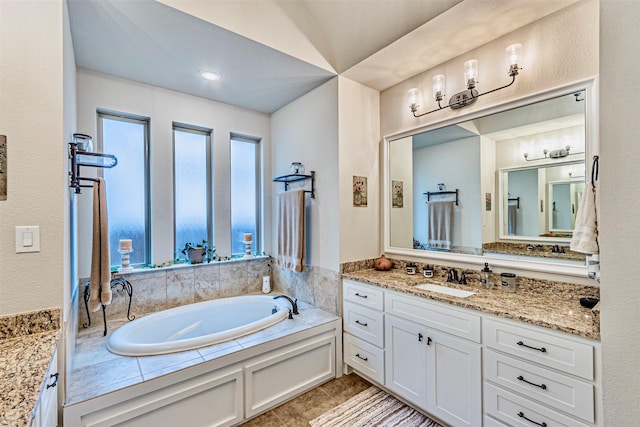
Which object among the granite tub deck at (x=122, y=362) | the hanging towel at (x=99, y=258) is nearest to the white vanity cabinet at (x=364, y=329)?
the granite tub deck at (x=122, y=362)

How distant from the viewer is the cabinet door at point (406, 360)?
6.27ft

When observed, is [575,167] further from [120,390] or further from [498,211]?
[120,390]

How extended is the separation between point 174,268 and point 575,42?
3.49 meters

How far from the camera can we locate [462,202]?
2309 millimetres

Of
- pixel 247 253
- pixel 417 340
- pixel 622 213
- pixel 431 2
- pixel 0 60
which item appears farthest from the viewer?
pixel 247 253

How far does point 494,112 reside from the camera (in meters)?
2.02

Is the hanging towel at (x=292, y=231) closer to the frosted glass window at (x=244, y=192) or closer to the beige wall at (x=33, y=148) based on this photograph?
the frosted glass window at (x=244, y=192)

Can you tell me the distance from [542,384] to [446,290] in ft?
2.35

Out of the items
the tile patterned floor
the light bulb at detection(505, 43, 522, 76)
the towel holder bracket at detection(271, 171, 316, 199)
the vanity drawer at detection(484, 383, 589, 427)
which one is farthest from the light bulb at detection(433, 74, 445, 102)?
the tile patterned floor

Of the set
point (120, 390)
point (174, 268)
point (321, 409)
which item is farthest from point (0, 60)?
point (321, 409)

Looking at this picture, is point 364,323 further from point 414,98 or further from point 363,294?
point 414,98

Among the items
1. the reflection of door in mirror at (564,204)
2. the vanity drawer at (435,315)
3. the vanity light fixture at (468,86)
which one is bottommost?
the vanity drawer at (435,315)

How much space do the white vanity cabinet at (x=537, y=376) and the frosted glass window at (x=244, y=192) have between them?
2610 mm

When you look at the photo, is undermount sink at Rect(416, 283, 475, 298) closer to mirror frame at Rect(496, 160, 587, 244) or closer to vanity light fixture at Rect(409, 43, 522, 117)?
mirror frame at Rect(496, 160, 587, 244)
